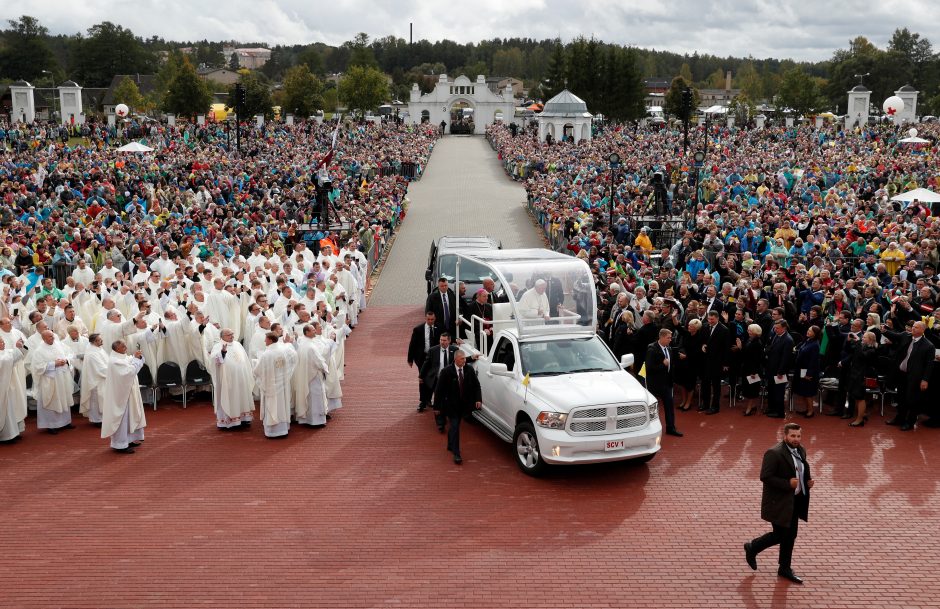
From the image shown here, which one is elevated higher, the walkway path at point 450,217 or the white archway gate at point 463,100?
the white archway gate at point 463,100

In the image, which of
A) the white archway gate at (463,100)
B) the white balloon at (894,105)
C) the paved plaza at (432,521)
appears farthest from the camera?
the white archway gate at (463,100)

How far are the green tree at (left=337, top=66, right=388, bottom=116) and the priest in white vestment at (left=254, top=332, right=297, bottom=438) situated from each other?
3344 inches

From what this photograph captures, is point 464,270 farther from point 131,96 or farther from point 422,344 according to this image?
point 131,96

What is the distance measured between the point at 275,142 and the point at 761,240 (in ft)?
119

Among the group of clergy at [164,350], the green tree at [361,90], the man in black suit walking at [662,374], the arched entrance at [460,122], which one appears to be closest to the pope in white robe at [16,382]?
the group of clergy at [164,350]

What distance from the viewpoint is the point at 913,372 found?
12828 mm

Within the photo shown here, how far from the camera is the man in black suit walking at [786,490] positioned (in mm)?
Result: 8516

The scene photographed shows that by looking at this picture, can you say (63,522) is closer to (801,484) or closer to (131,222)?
(801,484)

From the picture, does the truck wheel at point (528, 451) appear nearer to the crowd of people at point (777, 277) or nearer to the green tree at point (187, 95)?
the crowd of people at point (777, 277)

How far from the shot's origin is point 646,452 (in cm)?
1120

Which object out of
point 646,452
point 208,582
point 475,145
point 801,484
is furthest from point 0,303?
point 475,145

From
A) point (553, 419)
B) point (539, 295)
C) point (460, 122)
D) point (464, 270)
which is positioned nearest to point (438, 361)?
point (539, 295)

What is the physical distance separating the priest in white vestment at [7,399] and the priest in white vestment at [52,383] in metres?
0.37

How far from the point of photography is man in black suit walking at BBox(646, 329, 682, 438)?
512 inches
